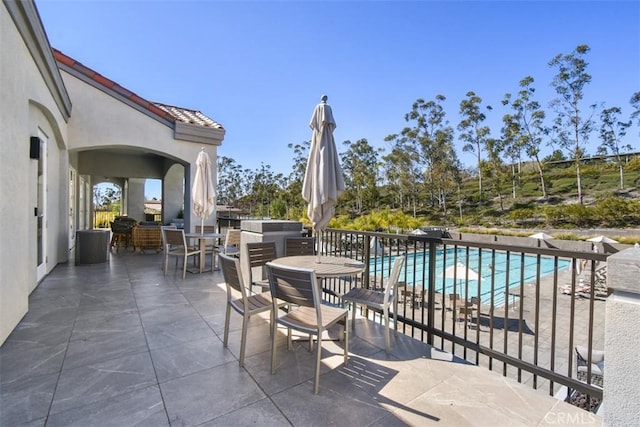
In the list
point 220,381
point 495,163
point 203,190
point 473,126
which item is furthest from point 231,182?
point 220,381

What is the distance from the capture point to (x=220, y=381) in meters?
2.26

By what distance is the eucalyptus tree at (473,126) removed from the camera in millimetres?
27781

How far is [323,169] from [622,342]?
2678 mm

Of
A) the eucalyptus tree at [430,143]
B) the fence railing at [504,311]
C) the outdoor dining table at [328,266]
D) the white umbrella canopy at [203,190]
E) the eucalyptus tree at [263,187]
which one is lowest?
the fence railing at [504,311]

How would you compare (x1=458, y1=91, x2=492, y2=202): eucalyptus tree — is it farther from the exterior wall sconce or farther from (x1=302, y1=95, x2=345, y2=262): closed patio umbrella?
the exterior wall sconce

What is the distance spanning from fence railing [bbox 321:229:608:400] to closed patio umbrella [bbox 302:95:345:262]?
28.4 inches

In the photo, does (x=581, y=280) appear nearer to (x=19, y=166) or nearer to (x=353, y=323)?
(x=353, y=323)

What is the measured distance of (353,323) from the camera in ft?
11.3

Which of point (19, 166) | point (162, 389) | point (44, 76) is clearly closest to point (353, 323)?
point (162, 389)

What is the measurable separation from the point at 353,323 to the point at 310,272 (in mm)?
1618

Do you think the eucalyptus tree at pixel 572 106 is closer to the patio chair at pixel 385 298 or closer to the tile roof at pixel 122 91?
the tile roof at pixel 122 91

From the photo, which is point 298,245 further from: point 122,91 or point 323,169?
point 122,91

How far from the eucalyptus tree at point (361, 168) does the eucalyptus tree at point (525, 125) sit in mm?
12424

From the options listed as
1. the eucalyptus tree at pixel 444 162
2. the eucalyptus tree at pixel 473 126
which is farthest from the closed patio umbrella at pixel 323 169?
the eucalyptus tree at pixel 473 126
